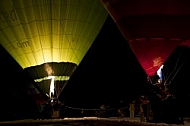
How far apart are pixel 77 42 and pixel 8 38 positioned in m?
2.26

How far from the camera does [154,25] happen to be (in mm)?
10586

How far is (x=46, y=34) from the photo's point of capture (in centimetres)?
1259

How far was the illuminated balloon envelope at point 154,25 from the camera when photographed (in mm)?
10422

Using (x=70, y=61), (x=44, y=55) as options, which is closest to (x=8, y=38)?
(x=44, y=55)

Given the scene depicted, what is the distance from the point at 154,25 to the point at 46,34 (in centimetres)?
375

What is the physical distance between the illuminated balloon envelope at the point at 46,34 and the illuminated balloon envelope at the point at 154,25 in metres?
2.04

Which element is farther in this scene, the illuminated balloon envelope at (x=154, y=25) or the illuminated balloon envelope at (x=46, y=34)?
the illuminated balloon envelope at (x=46, y=34)

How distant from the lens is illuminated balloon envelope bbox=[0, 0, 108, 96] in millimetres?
12367

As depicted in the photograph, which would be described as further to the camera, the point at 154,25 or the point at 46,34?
the point at 46,34

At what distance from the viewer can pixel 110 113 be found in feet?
46.9

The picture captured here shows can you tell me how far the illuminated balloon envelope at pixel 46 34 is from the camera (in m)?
12.4

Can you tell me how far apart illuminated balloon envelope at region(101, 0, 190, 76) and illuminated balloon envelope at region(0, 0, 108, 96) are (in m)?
2.04

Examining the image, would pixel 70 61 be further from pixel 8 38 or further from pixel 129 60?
pixel 129 60

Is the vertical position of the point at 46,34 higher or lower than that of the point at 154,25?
higher
